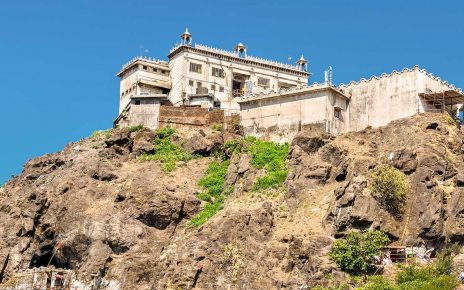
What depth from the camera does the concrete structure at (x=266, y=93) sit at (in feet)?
217

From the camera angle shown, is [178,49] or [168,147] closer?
[168,147]

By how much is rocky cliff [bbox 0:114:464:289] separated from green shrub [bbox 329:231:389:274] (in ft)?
2.73

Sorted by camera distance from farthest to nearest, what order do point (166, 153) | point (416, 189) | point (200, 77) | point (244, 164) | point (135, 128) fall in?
point (200, 77), point (135, 128), point (166, 153), point (244, 164), point (416, 189)

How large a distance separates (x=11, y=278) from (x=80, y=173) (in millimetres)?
10607

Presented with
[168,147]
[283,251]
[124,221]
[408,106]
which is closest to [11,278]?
[124,221]

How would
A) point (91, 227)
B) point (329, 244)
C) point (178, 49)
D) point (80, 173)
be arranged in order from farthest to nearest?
point (178, 49)
point (80, 173)
point (91, 227)
point (329, 244)

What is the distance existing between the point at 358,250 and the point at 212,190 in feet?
55.6

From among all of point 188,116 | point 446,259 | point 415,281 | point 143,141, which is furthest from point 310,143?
point 415,281

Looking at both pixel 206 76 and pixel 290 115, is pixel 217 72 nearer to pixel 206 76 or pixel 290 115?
pixel 206 76

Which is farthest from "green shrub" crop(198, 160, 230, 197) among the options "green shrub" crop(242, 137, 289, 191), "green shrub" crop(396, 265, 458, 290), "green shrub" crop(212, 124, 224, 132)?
"green shrub" crop(396, 265, 458, 290)

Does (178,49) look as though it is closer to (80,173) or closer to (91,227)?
(80,173)

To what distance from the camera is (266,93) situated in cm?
7194

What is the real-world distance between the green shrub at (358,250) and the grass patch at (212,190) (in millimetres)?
12308

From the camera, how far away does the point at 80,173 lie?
6850 cm
